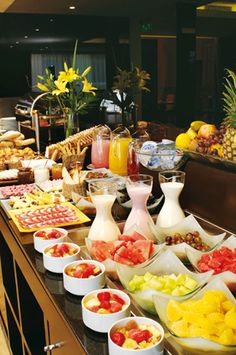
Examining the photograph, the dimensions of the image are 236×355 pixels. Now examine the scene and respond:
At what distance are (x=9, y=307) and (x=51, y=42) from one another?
332 centimetres

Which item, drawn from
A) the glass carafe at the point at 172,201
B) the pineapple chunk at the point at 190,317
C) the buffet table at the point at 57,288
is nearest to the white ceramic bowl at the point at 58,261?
the buffet table at the point at 57,288

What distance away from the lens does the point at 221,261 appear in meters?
1.20

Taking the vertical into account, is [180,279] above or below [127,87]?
below

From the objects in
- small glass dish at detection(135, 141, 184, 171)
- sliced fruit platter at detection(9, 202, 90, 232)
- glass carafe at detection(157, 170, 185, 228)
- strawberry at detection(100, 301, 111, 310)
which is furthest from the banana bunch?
strawberry at detection(100, 301, 111, 310)

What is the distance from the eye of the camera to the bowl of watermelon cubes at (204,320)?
2.86ft

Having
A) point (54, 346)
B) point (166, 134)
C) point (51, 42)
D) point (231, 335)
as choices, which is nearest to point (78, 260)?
point (54, 346)

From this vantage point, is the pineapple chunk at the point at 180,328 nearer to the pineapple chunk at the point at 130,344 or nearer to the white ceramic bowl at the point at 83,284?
the pineapple chunk at the point at 130,344

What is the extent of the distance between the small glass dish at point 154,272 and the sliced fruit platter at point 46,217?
24.7 inches

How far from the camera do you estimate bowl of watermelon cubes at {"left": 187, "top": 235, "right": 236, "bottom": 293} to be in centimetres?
111

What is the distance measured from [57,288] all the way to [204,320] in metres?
0.50

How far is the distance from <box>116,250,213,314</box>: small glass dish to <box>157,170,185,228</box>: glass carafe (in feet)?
1.17

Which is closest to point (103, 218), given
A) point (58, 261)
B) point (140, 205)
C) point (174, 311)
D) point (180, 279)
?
point (140, 205)

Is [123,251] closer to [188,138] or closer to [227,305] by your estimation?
[227,305]

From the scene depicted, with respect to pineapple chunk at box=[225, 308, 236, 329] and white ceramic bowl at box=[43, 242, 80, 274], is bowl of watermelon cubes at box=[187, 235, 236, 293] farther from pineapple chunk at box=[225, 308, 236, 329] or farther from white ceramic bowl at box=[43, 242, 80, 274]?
white ceramic bowl at box=[43, 242, 80, 274]
